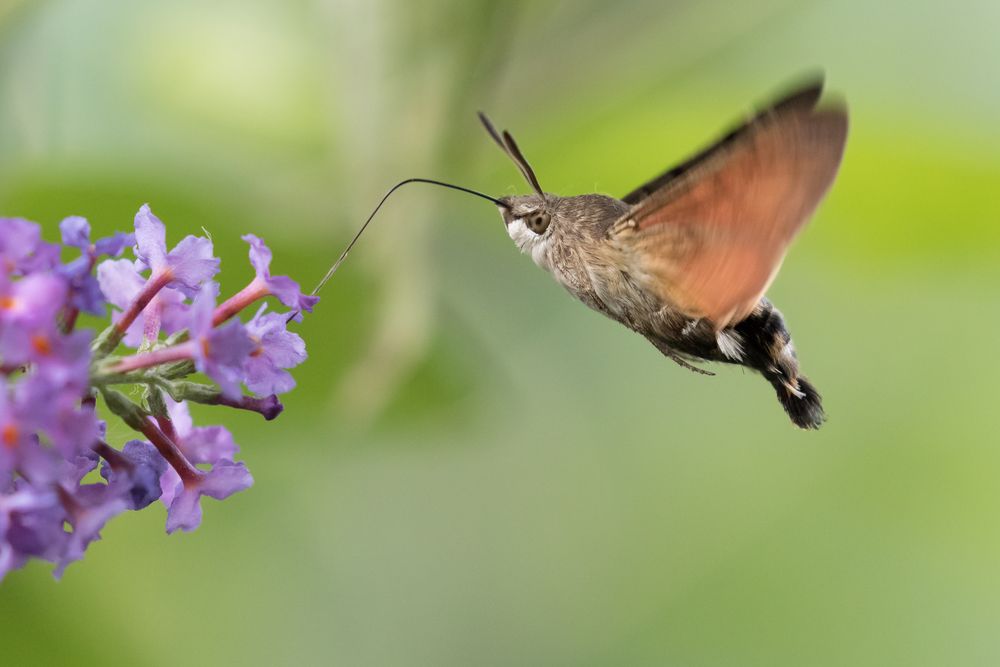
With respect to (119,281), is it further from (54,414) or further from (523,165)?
(523,165)

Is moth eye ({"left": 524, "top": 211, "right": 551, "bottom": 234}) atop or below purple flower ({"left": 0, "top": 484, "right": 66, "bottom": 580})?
atop

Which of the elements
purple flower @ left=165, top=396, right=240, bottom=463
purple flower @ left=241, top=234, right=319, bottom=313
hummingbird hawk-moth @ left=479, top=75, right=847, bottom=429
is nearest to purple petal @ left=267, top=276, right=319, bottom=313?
purple flower @ left=241, top=234, right=319, bottom=313

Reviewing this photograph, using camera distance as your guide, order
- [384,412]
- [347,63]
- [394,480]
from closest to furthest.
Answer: [347,63], [384,412], [394,480]

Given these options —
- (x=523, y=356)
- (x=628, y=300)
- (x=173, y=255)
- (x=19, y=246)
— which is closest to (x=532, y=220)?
(x=628, y=300)

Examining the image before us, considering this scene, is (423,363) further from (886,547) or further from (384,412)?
(886,547)

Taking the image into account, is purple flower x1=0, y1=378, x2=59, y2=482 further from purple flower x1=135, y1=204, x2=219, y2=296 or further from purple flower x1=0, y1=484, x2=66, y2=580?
purple flower x1=135, y1=204, x2=219, y2=296

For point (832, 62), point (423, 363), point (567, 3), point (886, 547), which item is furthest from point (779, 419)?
point (567, 3)
